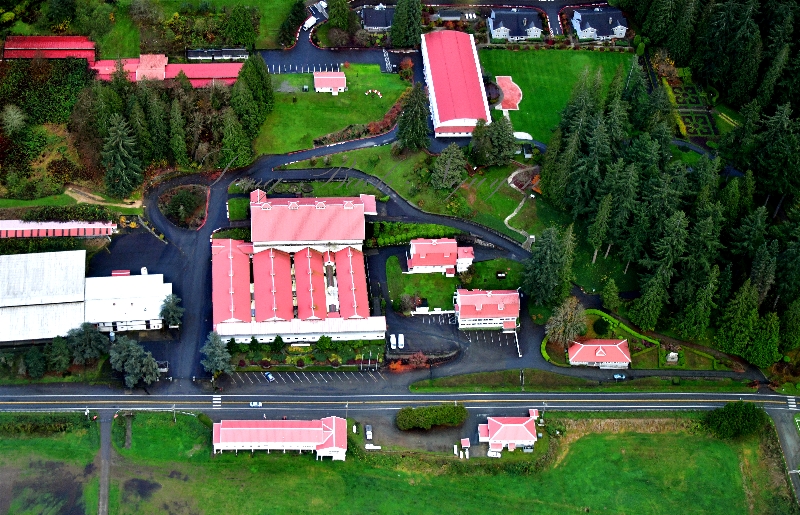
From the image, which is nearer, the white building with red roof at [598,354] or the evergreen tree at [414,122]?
the white building with red roof at [598,354]

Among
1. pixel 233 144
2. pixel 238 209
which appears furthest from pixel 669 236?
pixel 233 144

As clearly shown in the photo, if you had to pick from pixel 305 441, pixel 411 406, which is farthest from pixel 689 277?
pixel 305 441

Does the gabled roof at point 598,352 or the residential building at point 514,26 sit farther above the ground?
the residential building at point 514,26

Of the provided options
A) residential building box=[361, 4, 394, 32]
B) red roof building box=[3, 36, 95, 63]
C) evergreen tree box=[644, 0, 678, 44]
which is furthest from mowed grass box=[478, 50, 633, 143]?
red roof building box=[3, 36, 95, 63]

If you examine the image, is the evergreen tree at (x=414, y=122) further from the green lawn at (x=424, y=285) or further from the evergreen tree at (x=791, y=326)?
the evergreen tree at (x=791, y=326)

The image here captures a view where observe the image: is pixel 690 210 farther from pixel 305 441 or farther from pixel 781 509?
pixel 305 441

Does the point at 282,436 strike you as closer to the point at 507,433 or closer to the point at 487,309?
the point at 507,433

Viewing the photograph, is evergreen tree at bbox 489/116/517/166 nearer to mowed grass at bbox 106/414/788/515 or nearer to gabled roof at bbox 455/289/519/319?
gabled roof at bbox 455/289/519/319

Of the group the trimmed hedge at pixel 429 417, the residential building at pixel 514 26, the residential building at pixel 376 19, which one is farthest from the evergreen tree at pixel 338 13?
the trimmed hedge at pixel 429 417
